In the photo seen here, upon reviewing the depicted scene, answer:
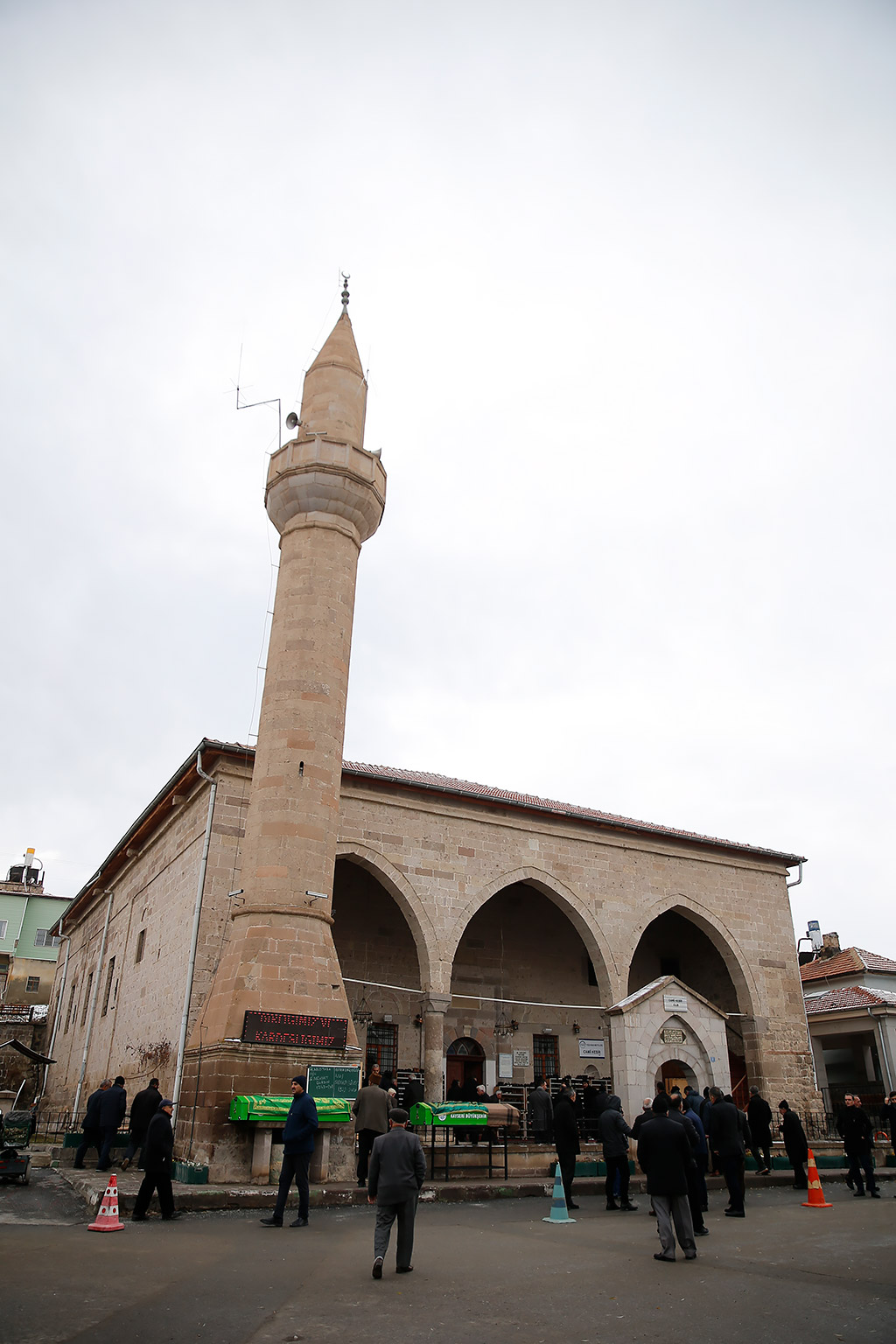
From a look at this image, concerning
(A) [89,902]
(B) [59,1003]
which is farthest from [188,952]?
(B) [59,1003]

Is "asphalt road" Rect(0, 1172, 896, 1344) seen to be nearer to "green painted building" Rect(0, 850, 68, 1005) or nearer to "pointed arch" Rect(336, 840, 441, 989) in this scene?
"pointed arch" Rect(336, 840, 441, 989)

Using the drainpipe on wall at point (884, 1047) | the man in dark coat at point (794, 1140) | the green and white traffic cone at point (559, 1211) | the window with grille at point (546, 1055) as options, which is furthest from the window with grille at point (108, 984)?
the drainpipe on wall at point (884, 1047)

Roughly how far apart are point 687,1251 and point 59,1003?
25.4 m

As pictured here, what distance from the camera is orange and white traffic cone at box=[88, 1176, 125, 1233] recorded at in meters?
7.02

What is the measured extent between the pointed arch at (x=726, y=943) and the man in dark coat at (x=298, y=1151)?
11008 millimetres

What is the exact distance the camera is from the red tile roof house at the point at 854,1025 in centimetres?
1953

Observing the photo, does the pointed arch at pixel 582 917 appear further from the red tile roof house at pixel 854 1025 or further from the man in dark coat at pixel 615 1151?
the man in dark coat at pixel 615 1151

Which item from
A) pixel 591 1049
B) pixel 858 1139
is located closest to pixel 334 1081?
pixel 858 1139

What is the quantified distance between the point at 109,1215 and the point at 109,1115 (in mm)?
4289

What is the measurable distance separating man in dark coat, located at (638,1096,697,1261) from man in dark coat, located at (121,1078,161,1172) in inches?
217

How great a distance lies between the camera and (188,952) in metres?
12.7

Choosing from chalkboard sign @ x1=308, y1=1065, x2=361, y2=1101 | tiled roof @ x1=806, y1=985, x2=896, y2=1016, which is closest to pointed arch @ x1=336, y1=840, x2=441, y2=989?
chalkboard sign @ x1=308, y1=1065, x2=361, y2=1101

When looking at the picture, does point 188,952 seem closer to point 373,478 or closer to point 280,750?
point 280,750

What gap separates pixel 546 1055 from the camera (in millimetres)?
18062
